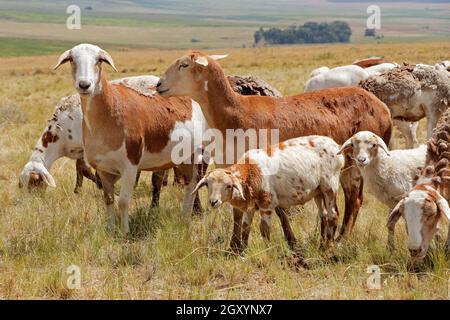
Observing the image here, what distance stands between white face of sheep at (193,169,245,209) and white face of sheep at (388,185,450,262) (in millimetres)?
1558

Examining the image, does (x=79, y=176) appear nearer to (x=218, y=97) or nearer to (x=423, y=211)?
(x=218, y=97)

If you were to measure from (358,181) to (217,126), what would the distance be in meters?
1.81

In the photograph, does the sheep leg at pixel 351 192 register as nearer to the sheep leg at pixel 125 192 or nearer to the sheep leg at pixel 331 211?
the sheep leg at pixel 331 211

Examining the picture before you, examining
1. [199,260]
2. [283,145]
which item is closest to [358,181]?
[283,145]

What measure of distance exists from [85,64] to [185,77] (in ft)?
3.97

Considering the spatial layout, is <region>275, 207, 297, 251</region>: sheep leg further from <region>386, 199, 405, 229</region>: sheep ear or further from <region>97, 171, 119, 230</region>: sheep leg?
<region>97, 171, 119, 230</region>: sheep leg

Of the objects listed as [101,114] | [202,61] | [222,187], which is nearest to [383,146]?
[222,187]

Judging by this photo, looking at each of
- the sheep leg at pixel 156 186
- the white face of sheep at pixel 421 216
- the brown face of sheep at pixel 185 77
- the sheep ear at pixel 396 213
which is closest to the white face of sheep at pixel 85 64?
the brown face of sheep at pixel 185 77

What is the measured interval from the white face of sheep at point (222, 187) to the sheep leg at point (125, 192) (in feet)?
5.50

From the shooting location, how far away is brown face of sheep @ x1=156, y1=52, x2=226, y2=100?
814 centimetres

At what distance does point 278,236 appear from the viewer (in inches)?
297

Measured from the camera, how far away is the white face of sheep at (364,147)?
24.0ft
